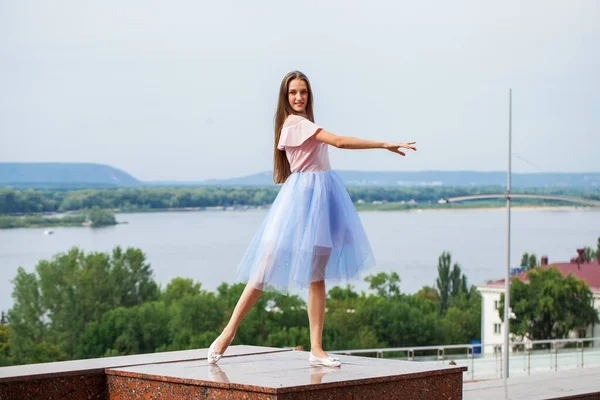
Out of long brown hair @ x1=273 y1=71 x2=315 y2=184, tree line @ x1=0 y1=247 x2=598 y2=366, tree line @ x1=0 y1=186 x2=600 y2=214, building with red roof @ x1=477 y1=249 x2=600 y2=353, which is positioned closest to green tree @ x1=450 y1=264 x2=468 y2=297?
tree line @ x1=0 y1=247 x2=598 y2=366

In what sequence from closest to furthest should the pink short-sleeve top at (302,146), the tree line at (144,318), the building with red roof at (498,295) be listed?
the pink short-sleeve top at (302,146) → the tree line at (144,318) → the building with red roof at (498,295)

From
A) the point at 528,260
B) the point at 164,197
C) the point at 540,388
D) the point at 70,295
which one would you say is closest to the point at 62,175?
the point at 164,197

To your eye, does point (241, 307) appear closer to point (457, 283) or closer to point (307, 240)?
point (307, 240)

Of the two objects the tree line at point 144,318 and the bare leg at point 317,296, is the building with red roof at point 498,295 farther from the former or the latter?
the bare leg at point 317,296

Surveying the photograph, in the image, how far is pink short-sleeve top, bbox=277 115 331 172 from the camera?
256 inches

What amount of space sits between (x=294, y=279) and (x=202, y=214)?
119 metres

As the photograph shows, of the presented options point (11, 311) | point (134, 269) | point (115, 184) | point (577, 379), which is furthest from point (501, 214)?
point (577, 379)

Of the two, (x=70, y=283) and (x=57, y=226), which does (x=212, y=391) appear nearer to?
(x=70, y=283)

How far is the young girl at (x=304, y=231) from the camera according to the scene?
6461 millimetres

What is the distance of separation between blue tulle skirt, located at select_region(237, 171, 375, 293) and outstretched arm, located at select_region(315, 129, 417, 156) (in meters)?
0.36

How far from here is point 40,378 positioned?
21.2ft

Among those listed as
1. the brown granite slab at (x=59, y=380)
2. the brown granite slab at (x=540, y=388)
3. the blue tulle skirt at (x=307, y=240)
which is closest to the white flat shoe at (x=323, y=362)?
the blue tulle skirt at (x=307, y=240)

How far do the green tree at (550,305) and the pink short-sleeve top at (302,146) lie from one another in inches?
2658

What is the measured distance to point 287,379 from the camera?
19.2ft
